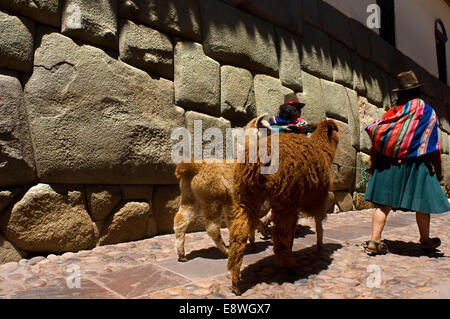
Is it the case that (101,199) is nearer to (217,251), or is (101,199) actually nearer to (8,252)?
(8,252)

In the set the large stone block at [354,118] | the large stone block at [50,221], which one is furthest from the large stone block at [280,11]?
the large stone block at [50,221]

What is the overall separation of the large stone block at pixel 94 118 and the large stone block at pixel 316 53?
317 centimetres

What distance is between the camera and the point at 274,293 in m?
2.03

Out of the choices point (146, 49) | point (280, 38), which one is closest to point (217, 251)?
point (146, 49)

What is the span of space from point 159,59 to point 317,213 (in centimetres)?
245

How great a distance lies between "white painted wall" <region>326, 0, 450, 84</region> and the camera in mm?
7630

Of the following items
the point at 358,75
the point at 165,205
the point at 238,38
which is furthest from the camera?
the point at 358,75

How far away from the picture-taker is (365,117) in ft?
22.9

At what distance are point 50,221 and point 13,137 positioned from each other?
0.80 m

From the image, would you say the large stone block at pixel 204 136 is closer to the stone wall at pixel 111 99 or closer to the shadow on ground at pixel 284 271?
the stone wall at pixel 111 99

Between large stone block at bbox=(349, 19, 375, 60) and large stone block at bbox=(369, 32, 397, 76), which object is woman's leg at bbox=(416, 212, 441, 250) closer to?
large stone block at bbox=(349, 19, 375, 60)

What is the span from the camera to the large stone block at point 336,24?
6.21 m
